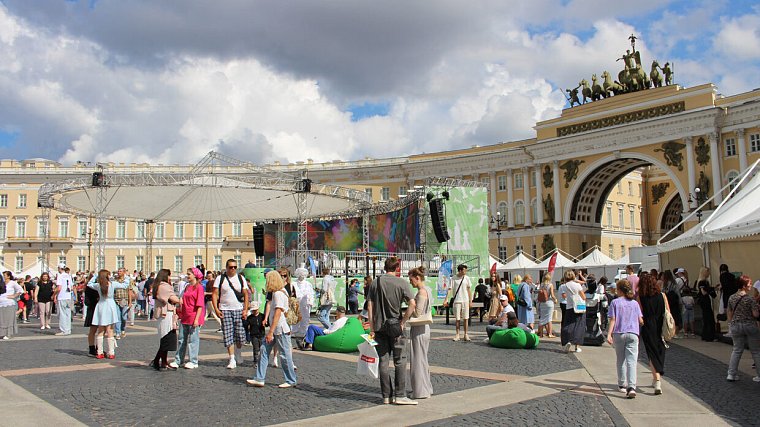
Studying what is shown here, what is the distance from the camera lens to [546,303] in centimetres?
1608

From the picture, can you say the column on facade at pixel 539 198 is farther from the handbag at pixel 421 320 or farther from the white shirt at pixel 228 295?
the handbag at pixel 421 320

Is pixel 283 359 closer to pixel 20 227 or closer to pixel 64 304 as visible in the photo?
pixel 64 304

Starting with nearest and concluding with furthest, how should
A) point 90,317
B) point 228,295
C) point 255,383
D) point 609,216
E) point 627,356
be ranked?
point 627,356, point 255,383, point 228,295, point 90,317, point 609,216

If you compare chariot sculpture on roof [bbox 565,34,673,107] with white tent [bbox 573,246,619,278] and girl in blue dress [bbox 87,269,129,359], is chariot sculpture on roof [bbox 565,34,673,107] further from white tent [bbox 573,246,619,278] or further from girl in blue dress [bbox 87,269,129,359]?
girl in blue dress [bbox 87,269,129,359]

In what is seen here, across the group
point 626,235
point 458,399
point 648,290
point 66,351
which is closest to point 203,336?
point 66,351

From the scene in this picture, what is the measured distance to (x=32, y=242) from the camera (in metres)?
70.1

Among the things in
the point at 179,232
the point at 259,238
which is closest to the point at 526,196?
the point at 259,238

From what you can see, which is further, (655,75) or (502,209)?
(502,209)

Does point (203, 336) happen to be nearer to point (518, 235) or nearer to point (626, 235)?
point (518, 235)

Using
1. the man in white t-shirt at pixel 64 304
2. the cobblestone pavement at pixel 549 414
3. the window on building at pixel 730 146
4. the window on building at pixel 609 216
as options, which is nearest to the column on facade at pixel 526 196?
the window on building at pixel 609 216

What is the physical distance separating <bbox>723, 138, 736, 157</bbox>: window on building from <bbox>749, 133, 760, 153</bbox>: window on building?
109 centimetres

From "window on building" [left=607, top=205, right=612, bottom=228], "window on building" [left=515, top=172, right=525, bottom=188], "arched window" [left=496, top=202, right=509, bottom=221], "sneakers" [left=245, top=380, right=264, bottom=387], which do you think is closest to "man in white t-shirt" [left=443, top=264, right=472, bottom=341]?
"sneakers" [left=245, top=380, right=264, bottom=387]

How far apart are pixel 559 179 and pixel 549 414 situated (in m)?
50.2

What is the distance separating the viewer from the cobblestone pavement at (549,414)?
279 inches
